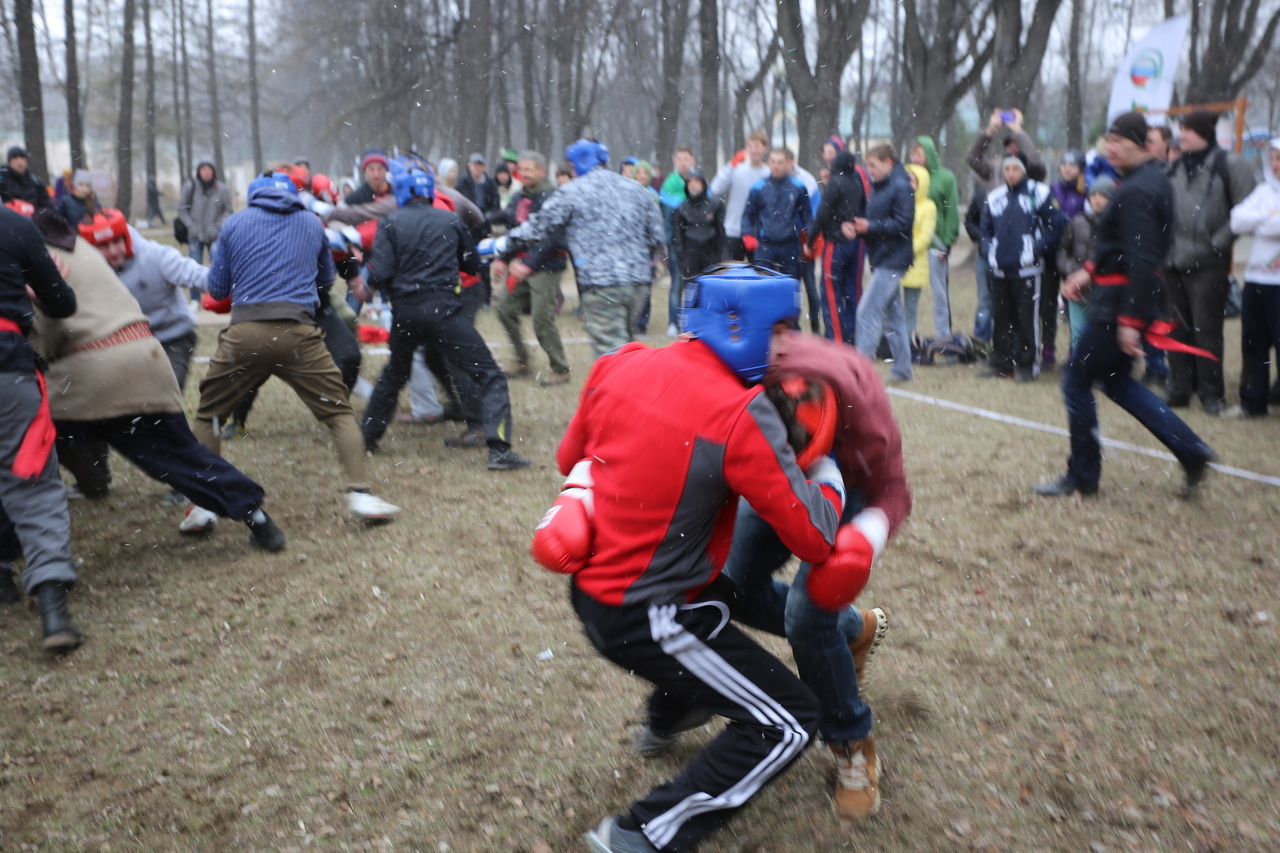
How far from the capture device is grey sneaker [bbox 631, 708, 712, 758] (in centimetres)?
346

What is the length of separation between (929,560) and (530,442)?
3.42 m

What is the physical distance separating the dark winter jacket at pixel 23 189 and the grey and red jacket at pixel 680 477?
3582 mm

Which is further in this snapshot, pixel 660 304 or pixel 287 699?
pixel 660 304

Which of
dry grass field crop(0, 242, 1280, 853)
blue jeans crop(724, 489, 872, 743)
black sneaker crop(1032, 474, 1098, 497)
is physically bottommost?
dry grass field crop(0, 242, 1280, 853)

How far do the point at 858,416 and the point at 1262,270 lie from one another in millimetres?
6233

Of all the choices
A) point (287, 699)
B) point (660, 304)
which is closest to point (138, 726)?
point (287, 699)

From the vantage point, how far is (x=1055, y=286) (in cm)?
987

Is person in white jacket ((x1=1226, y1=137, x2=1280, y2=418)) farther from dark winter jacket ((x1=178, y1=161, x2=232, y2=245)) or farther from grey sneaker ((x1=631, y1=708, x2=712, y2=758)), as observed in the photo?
dark winter jacket ((x1=178, y1=161, x2=232, y2=245))

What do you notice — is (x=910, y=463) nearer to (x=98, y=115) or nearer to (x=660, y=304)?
(x=660, y=304)

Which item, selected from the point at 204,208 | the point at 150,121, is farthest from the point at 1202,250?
the point at 150,121

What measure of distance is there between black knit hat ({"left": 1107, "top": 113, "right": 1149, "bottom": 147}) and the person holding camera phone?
388 cm

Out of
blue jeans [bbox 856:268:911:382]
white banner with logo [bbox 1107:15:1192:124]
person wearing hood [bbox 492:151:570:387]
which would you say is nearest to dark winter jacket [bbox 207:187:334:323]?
person wearing hood [bbox 492:151:570:387]

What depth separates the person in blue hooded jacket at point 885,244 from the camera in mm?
9414

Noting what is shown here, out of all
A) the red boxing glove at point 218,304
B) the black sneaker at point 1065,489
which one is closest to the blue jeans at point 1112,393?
the black sneaker at point 1065,489
